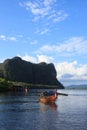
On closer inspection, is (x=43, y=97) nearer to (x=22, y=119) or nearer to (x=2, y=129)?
(x=22, y=119)

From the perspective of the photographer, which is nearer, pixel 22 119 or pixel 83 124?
pixel 83 124

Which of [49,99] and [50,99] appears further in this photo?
[49,99]

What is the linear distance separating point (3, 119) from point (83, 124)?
16601 mm

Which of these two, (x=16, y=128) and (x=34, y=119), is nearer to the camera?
(x=16, y=128)

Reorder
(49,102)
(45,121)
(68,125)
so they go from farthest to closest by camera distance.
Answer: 1. (49,102)
2. (45,121)
3. (68,125)

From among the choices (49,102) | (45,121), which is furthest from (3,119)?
(49,102)

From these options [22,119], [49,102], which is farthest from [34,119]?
[49,102]

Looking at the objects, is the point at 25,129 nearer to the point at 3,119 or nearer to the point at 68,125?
the point at 68,125

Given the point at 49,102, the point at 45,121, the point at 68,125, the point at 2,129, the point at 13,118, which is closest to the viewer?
the point at 2,129

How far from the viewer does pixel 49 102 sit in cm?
11581

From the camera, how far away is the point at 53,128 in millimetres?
56344

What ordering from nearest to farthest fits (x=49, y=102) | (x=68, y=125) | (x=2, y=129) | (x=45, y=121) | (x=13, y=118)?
1. (x=2, y=129)
2. (x=68, y=125)
3. (x=45, y=121)
4. (x=13, y=118)
5. (x=49, y=102)

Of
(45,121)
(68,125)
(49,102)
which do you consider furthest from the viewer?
(49,102)

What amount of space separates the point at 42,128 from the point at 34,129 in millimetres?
1623
